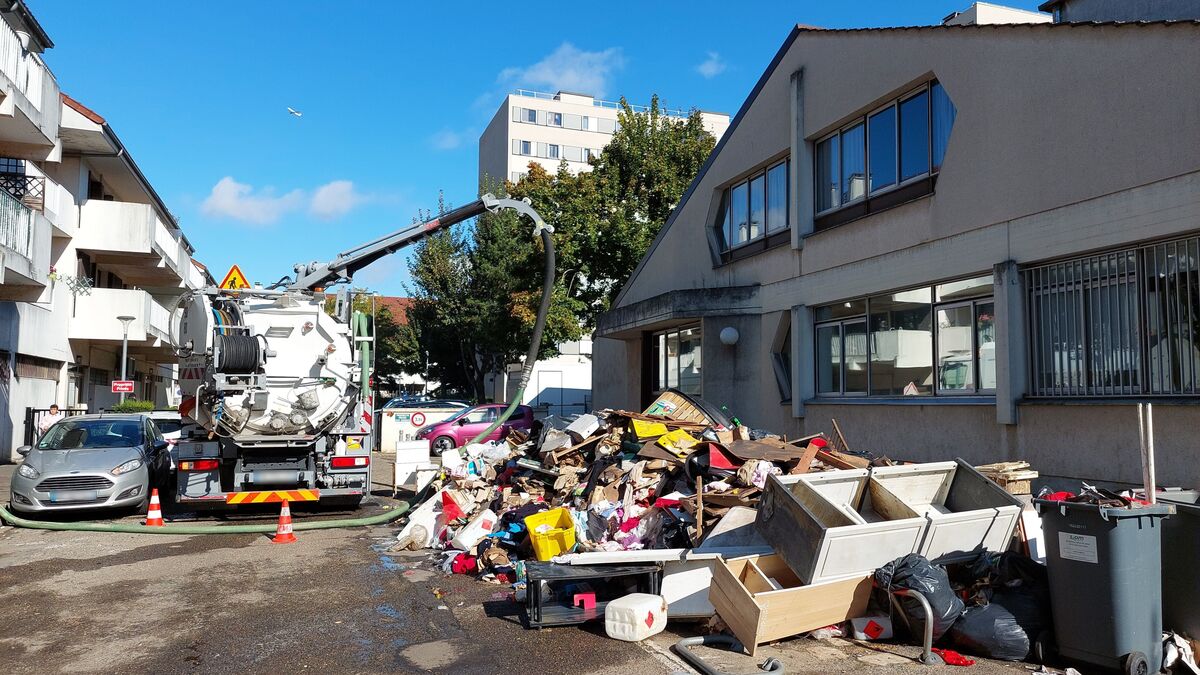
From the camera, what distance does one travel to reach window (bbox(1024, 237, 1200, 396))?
321 inches

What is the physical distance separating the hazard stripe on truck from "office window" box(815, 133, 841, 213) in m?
9.16

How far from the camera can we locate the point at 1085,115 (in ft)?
29.9

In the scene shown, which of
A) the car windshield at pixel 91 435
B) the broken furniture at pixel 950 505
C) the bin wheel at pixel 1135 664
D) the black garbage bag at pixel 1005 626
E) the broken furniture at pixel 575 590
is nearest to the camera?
the bin wheel at pixel 1135 664

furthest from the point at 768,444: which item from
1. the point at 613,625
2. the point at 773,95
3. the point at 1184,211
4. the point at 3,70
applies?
the point at 3,70

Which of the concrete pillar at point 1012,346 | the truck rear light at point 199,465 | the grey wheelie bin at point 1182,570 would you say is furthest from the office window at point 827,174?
the truck rear light at point 199,465

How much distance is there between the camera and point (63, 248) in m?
25.3

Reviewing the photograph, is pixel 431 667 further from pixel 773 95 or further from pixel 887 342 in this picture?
pixel 773 95

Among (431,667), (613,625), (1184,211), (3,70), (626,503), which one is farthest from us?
(3,70)

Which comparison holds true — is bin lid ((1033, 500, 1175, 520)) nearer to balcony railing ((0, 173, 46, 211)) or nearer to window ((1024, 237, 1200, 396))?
window ((1024, 237, 1200, 396))

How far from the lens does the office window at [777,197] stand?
15609 millimetres

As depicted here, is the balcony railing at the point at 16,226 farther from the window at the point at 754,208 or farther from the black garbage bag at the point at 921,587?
the black garbage bag at the point at 921,587

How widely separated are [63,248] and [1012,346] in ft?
84.1

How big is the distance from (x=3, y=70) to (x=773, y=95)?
15.2 metres

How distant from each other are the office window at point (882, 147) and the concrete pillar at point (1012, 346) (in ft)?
10.2
